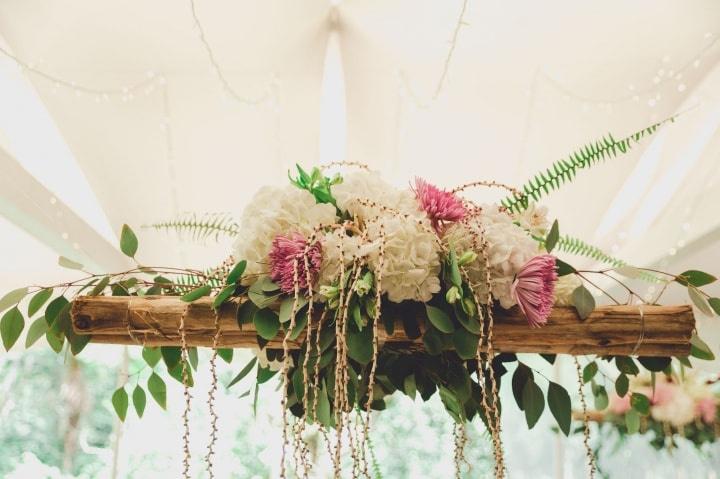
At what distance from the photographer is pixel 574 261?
10.1ft

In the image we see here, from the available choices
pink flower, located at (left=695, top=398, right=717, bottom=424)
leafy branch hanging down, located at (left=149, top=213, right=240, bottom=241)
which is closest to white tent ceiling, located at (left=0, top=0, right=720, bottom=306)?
pink flower, located at (left=695, top=398, right=717, bottom=424)

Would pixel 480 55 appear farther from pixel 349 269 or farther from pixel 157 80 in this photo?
pixel 349 269

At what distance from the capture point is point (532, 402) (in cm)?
88

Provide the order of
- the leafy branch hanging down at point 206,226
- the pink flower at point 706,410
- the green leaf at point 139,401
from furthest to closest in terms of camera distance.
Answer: the pink flower at point 706,410, the leafy branch hanging down at point 206,226, the green leaf at point 139,401

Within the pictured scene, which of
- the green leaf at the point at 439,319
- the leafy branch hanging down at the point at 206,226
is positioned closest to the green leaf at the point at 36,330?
the leafy branch hanging down at the point at 206,226

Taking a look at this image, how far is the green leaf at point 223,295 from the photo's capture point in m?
0.85

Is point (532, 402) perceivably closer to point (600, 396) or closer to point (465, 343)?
point (465, 343)

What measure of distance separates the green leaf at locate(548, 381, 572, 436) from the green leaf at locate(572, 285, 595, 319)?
10 cm

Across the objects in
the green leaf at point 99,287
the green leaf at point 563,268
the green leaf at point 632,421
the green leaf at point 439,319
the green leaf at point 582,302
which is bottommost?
the green leaf at point 632,421

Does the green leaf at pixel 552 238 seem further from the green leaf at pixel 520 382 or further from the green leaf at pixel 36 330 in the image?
the green leaf at pixel 36 330

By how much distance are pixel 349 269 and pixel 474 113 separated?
1.84 metres

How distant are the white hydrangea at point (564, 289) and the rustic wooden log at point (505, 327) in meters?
0.01

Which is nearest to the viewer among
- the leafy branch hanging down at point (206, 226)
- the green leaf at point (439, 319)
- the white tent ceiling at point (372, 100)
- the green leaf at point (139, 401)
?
the green leaf at point (439, 319)

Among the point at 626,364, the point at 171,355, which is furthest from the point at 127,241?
the point at 626,364
